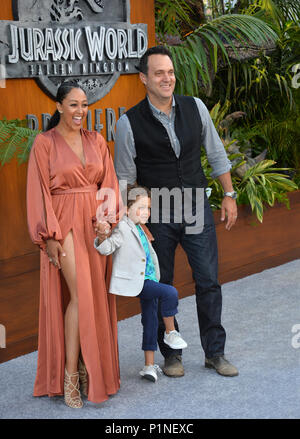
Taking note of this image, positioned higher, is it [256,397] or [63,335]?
[63,335]

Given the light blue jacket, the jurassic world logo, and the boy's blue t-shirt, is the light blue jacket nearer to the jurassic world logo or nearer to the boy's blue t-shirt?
the boy's blue t-shirt

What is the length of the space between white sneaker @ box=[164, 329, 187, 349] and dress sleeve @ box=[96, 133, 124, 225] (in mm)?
734

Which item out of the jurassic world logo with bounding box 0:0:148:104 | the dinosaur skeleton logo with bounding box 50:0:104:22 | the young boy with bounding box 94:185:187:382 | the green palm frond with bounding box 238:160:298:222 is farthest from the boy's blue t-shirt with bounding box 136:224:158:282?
the green palm frond with bounding box 238:160:298:222

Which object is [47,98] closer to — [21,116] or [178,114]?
[21,116]

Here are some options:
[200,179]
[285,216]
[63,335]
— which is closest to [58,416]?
[63,335]

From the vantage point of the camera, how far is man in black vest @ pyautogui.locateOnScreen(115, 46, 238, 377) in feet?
13.0

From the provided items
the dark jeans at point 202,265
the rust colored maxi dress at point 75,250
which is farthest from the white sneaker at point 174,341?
the rust colored maxi dress at point 75,250

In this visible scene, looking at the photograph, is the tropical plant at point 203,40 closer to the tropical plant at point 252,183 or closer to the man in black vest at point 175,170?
the tropical plant at point 252,183

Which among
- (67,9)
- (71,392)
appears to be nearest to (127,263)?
(71,392)

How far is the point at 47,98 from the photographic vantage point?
4.73 metres

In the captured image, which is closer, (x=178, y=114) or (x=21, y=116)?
(x=178, y=114)

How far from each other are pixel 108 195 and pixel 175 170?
431 millimetres

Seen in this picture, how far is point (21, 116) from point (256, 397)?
224 cm

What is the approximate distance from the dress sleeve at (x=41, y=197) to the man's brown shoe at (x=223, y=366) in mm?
1274
